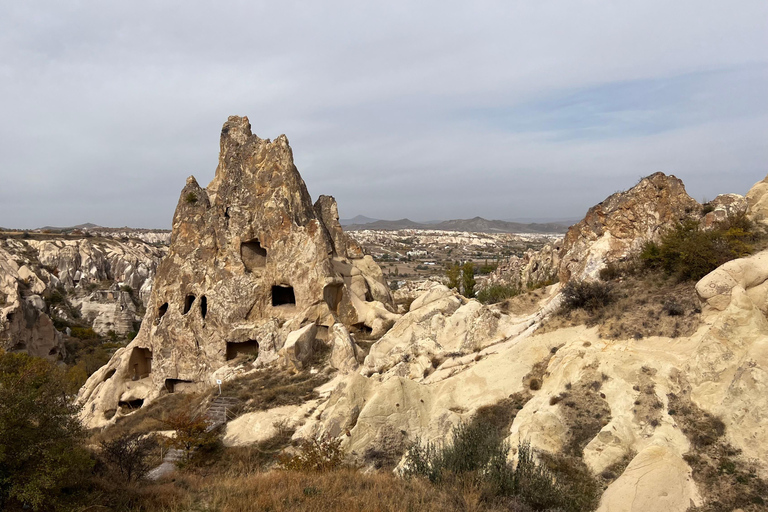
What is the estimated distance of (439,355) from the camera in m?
12.5

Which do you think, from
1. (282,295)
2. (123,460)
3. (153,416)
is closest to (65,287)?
(282,295)

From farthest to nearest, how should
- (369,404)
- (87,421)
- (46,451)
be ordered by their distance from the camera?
(87,421) → (369,404) → (46,451)

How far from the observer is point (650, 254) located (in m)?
11.9

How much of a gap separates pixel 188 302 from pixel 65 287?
5155cm

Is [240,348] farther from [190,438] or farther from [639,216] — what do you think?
A: [639,216]

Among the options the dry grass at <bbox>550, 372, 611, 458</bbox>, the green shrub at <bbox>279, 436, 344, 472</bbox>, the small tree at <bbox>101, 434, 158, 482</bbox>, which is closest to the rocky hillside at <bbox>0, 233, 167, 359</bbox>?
the small tree at <bbox>101, 434, 158, 482</bbox>

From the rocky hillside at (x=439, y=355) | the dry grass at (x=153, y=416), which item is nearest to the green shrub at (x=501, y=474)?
the rocky hillside at (x=439, y=355)

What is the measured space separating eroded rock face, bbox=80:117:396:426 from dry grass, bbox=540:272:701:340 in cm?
888

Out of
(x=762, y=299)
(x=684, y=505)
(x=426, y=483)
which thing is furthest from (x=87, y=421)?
(x=762, y=299)

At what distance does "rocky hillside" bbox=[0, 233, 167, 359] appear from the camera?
120 feet

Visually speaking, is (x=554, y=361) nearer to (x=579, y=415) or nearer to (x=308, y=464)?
(x=579, y=415)

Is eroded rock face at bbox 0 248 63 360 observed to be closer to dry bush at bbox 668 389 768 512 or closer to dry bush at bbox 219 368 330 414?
dry bush at bbox 219 368 330 414

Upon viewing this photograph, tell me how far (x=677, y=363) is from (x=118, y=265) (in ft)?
245

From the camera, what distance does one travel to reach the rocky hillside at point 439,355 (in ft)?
22.2
